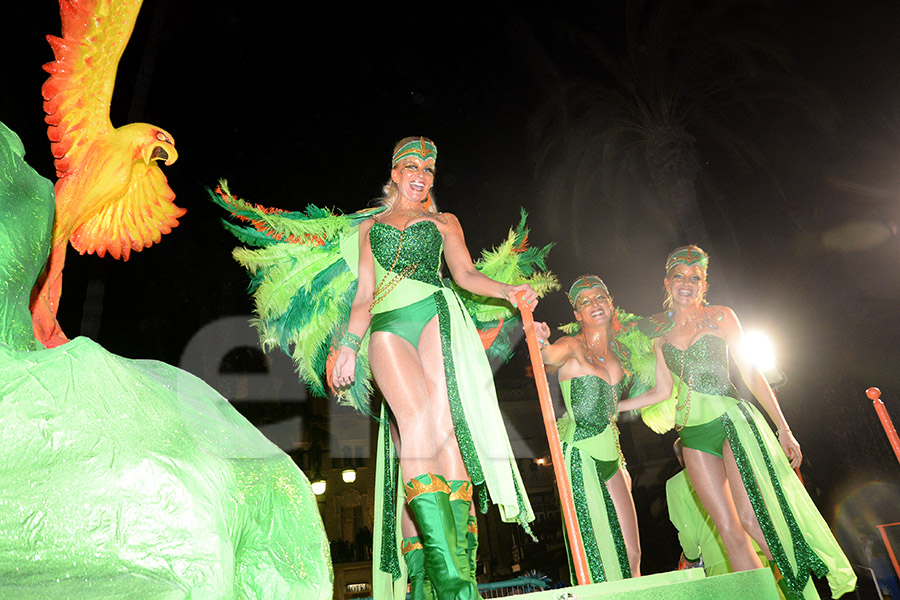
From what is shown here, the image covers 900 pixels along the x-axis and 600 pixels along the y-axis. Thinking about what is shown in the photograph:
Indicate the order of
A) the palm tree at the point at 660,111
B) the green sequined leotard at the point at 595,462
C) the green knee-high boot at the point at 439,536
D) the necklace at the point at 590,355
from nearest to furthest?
1. the green knee-high boot at the point at 439,536
2. the green sequined leotard at the point at 595,462
3. the necklace at the point at 590,355
4. the palm tree at the point at 660,111

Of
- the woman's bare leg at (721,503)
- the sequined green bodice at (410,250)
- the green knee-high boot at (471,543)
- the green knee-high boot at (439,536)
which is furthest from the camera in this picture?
the woman's bare leg at (721,503)

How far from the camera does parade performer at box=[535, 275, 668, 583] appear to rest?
151 inches

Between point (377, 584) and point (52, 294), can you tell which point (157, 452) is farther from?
point (377, 584)

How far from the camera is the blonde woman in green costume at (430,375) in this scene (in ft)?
7.27

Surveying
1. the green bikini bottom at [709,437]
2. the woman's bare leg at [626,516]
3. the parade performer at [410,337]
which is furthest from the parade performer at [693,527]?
the parade performer at [410,337]

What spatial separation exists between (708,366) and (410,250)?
7.41 ft

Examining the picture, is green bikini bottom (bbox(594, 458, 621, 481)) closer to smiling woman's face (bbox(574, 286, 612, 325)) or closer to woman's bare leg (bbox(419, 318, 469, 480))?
smiling woman's face (bbox(574, 286, 612, 325))

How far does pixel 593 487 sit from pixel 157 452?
3.36m

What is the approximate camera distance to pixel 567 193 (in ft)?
32.3

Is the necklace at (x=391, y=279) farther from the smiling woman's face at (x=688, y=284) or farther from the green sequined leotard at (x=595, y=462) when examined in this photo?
the smiling woman's face at (x=688, y=284)

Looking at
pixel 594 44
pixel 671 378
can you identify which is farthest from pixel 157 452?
pixel 594 44

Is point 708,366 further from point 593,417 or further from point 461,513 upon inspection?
point 461,513

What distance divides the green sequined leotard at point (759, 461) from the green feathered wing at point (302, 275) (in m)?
2.03

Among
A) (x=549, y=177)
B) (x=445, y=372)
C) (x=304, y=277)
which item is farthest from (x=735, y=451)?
(x=549, y=177)
